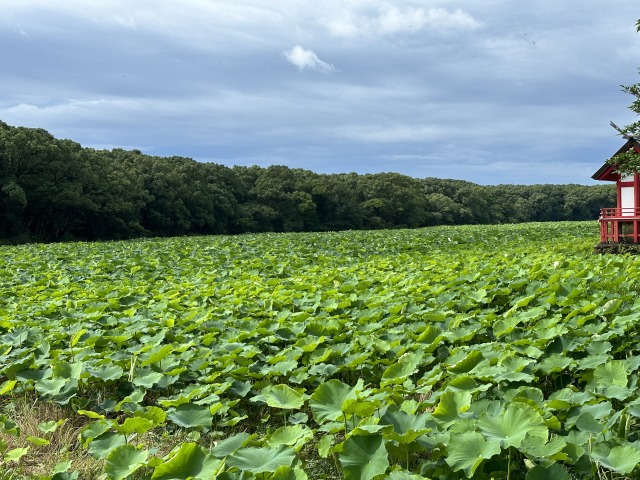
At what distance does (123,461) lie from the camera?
271 centimetres

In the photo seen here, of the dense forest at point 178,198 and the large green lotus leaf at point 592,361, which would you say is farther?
the dense forest at point 178,198

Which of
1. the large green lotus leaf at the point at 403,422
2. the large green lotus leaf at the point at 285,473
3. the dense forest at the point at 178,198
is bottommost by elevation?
the large green lotus leaf at the point at 285,473

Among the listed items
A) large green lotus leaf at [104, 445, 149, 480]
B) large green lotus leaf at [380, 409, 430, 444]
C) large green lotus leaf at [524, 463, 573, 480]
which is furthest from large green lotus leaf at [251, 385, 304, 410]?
large green lotus leaf at [524, 463, 573, 480]

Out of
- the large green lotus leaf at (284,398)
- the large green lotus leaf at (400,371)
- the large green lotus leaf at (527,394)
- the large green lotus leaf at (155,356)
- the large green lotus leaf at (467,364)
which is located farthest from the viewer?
the large green lotus leaf at (155,356)

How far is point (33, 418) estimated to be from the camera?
3.96 m

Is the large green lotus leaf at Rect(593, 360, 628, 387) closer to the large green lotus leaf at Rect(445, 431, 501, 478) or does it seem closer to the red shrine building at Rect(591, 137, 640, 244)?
the large green lotus leaf at Rect(445, 431, 501, 478)

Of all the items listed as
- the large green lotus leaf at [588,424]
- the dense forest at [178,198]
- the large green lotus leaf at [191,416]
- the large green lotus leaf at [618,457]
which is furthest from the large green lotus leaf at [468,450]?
the dense forest at [178,198]

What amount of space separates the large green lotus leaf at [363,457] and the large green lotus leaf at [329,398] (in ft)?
1.41

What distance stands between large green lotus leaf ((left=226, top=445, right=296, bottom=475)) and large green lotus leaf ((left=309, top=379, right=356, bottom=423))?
1.36 feet

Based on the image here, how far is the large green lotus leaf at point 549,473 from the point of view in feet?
7.85

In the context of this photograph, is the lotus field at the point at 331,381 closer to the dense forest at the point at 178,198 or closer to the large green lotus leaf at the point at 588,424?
the large green lotus leaf at the point at 588,424

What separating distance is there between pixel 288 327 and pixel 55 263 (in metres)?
10.0

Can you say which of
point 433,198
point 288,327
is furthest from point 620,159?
point 433,198

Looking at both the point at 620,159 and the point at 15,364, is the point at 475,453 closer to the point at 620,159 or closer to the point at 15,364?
the point at 15,364
